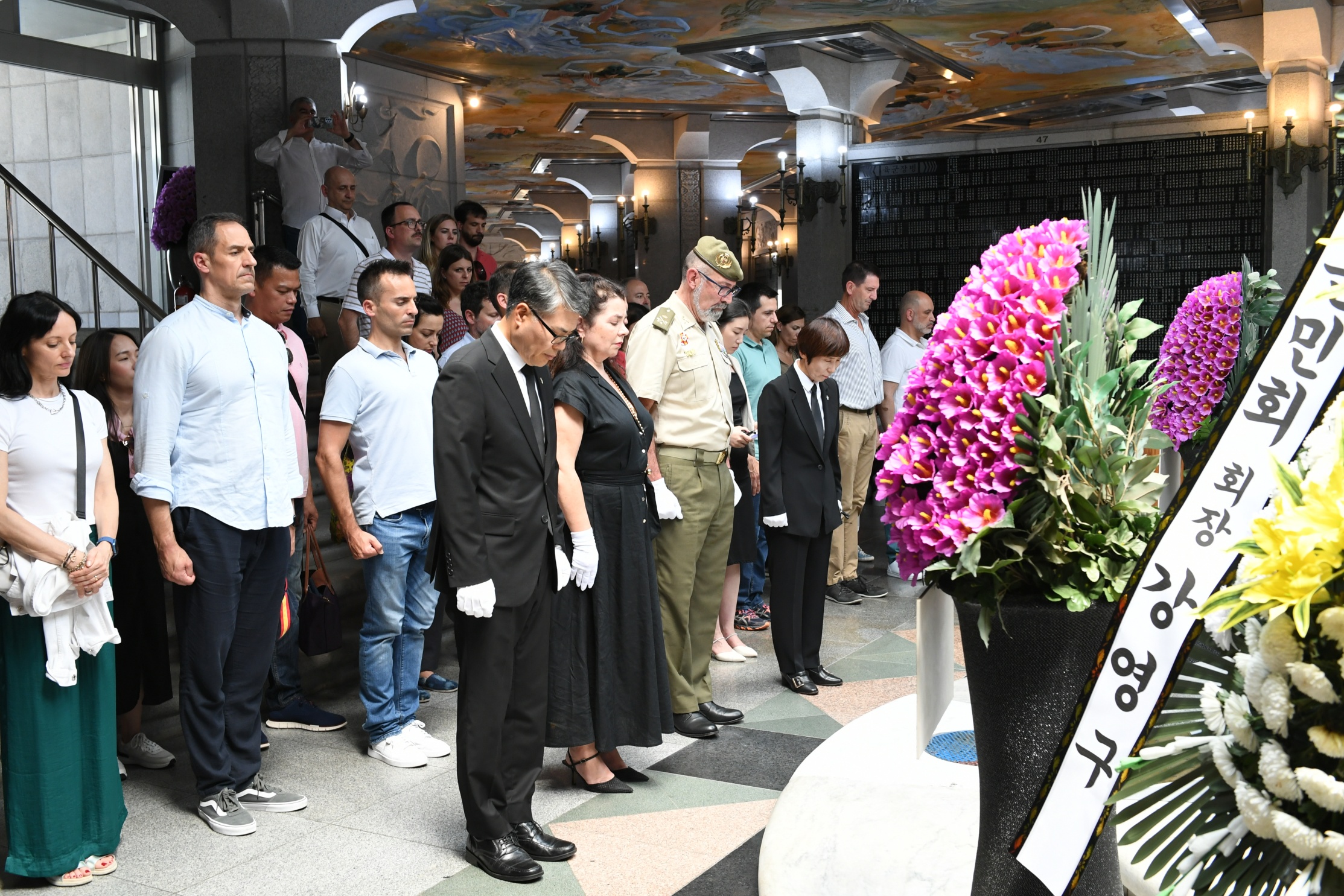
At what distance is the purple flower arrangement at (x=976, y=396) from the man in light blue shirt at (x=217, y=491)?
2.36m

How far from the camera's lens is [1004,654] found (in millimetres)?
1634

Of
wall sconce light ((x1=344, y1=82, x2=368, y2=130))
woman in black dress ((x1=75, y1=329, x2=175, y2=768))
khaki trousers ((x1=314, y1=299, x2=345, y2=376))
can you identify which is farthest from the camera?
wall sconce light ((x1=344, y1=82, x2=368, y2=130))

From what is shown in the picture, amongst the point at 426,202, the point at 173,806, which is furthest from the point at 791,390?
the point at 426,202

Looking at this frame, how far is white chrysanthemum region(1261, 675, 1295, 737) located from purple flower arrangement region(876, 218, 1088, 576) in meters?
0.71

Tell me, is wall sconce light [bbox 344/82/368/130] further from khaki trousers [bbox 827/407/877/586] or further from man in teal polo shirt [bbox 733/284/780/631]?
khaki trousers [bbox 827/407/877/586]

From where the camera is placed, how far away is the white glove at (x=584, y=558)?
3.50m

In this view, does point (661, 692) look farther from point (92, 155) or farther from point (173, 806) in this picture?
point (92, 155)

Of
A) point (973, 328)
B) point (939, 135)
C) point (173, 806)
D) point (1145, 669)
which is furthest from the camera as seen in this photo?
point (939, 135)

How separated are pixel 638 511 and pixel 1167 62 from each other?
11572mm

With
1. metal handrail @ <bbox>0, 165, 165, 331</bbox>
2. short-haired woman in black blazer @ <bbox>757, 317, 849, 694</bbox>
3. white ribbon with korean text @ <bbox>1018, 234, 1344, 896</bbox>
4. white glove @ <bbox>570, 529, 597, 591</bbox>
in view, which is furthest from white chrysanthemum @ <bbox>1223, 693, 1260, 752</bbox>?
metal handrail @ <bbox>0, 165, 165, 331</bbox>

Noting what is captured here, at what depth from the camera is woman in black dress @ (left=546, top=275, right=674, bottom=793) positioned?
11.9ft

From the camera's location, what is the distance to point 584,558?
3506mm

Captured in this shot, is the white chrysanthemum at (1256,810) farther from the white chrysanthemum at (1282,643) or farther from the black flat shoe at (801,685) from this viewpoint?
the black flat shoe at (801,685)

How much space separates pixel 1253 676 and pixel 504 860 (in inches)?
101
